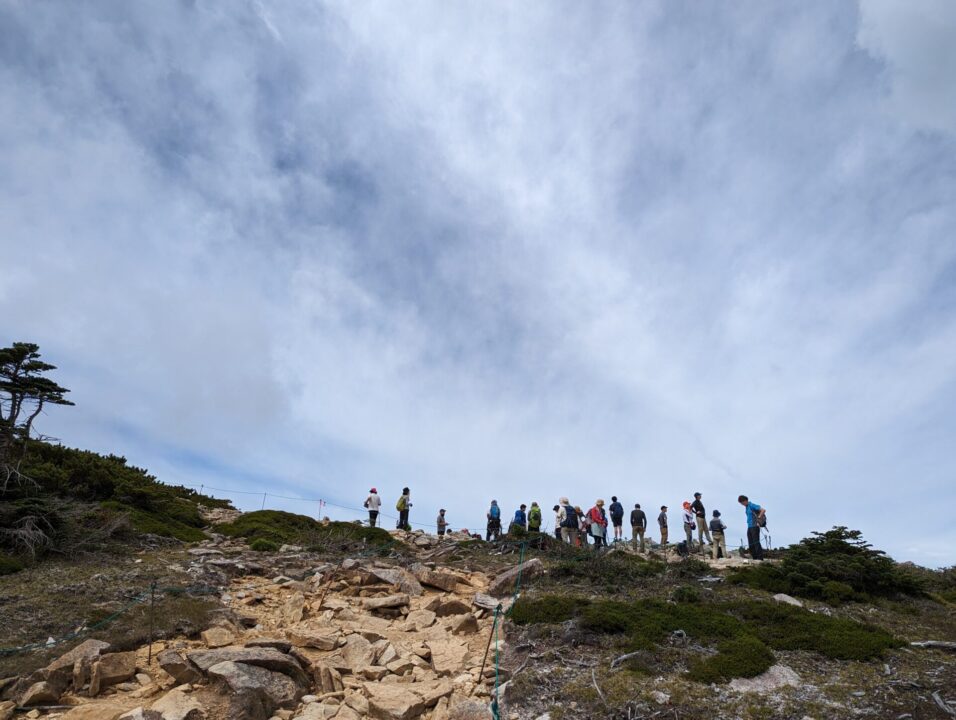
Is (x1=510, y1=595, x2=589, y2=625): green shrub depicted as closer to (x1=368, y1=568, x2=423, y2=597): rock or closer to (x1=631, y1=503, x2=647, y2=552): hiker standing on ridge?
(x1=368, y1=568, x2=423, y2=597): rock

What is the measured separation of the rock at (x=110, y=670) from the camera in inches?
310

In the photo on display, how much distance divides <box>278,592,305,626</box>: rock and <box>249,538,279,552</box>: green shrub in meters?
5.31

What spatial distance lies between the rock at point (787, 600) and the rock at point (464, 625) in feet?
18.7

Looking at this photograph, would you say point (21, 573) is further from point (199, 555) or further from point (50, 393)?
point (50, 393)

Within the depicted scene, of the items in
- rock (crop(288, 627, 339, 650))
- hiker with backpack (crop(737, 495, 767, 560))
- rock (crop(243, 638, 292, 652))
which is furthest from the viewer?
hiker with backpack (crop(737, 495, 767, 560))

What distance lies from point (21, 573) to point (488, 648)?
34.5ft

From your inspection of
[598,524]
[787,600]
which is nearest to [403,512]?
[598,524]

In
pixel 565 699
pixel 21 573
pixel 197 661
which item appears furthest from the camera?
pixel 21 573

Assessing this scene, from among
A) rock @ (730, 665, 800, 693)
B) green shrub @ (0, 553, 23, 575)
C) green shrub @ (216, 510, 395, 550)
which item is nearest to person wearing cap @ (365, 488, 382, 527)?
green shrub @ (216, 510, 395, 550)

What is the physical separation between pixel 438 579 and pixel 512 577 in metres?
1.64

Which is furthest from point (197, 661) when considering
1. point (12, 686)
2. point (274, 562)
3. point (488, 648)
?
point (274, 562)

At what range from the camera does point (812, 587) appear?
11734 millimetres

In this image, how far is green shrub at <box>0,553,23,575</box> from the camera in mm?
12797

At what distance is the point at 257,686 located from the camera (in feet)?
24.8
